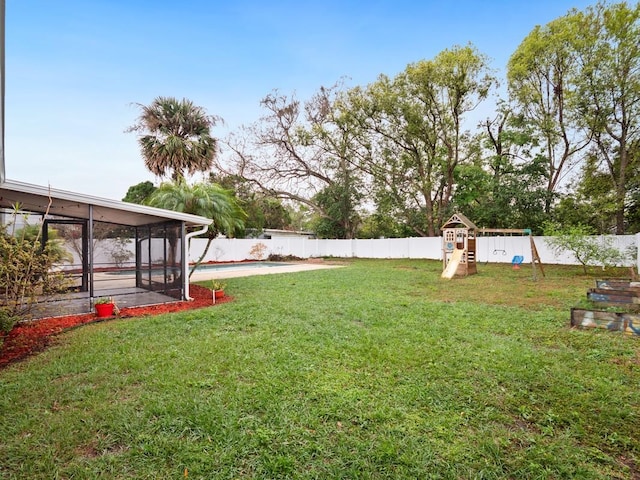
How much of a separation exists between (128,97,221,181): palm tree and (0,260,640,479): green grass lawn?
37.1ft

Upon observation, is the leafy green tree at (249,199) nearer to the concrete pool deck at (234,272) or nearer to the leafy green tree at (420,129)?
the concrete pool deck at (234,272)

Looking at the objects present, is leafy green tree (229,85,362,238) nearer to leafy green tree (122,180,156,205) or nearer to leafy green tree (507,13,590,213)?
leafy green tree (122,180,156,205)

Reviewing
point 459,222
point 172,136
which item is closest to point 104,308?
point 172,136

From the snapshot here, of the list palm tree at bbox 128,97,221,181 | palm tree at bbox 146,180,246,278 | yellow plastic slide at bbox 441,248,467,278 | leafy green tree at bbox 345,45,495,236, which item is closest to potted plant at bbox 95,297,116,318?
palm tree at bbox 146,180,246,278

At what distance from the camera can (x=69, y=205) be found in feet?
19.4

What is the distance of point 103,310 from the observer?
5.46m

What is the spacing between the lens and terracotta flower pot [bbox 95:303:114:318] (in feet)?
17.9

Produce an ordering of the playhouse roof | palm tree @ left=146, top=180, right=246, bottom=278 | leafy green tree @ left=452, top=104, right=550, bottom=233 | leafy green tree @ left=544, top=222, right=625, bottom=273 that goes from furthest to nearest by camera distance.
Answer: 1. leafy green tree @ left=452, top=104, right=550, bottom=233
2. the playhouse roof
3. leafy green tree @ left=544, top=222, right=625, bottom=273
4. palm tree @ left=146, top=180, right=246, bottom=278

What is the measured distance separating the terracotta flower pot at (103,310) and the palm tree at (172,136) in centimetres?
1015

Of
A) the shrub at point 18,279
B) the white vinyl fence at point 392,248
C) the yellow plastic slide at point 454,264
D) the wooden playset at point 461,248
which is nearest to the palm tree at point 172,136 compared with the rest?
the white vinyl fence at point 392,248

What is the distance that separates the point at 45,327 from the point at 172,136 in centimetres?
1147

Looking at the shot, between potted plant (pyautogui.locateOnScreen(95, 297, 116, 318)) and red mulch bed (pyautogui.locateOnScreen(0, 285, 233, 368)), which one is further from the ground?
potted plant (pyautogui.locateOnScreen(95, 297, 116, 318))

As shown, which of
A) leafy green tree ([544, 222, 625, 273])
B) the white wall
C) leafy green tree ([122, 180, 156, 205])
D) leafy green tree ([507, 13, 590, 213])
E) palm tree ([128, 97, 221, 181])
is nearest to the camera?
leafy green tree ([544, 222, 625, 273])

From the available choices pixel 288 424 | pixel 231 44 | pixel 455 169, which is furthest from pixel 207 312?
pixel 455 169
